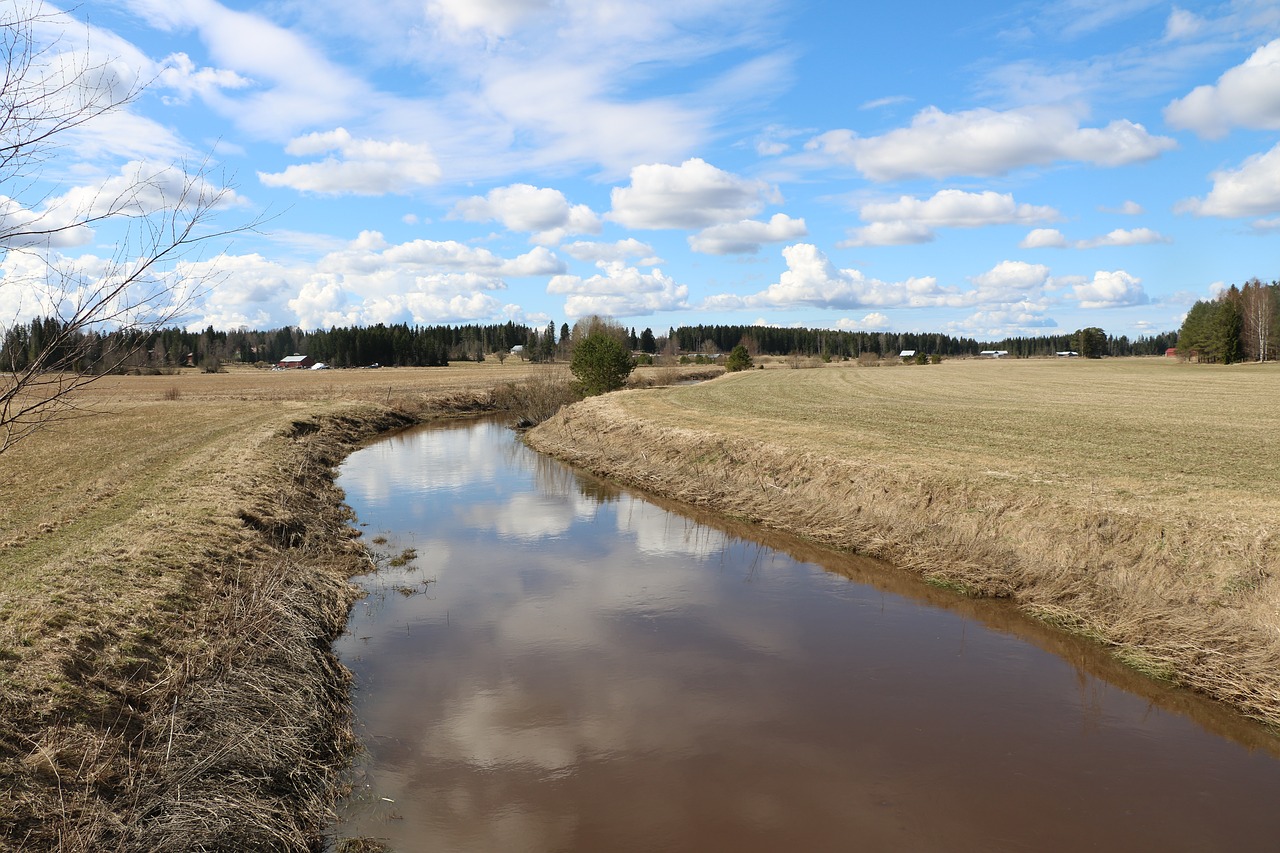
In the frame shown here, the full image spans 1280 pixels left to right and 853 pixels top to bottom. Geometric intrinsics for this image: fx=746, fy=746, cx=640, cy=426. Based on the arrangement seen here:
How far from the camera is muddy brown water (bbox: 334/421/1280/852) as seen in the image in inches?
316

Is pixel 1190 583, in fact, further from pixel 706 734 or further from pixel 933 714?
pixel 706 734

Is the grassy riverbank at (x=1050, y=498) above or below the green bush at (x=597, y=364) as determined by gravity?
below

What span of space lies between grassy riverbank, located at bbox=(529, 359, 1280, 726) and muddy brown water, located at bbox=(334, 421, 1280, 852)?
0.82m

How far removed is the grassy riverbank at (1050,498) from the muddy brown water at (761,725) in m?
0.82

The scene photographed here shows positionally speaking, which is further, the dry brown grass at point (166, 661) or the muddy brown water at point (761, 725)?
the muddy brown water at point (761, 725)

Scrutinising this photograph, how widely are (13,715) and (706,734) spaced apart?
7.63m

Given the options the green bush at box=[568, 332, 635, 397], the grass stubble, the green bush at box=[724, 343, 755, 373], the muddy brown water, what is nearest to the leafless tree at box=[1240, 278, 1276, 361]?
the green bush at box=[724, 343, 755, 373]

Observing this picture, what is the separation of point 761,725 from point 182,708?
7.11 metres

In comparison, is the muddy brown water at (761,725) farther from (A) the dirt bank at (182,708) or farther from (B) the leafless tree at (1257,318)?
(B) the leafless tree at (1257,318)

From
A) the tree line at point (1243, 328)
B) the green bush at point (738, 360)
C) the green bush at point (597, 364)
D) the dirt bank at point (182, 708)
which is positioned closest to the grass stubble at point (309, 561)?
the dirt bank at point (182, 708)

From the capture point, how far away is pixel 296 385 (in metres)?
72.1

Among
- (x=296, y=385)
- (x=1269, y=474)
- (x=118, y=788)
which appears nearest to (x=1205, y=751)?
(x=1269, y=474)

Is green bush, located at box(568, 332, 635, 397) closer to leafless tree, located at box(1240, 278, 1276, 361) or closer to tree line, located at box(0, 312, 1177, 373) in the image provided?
tree line, located at box(0, 312, 1177, 373)

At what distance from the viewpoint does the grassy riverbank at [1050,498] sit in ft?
38.0
